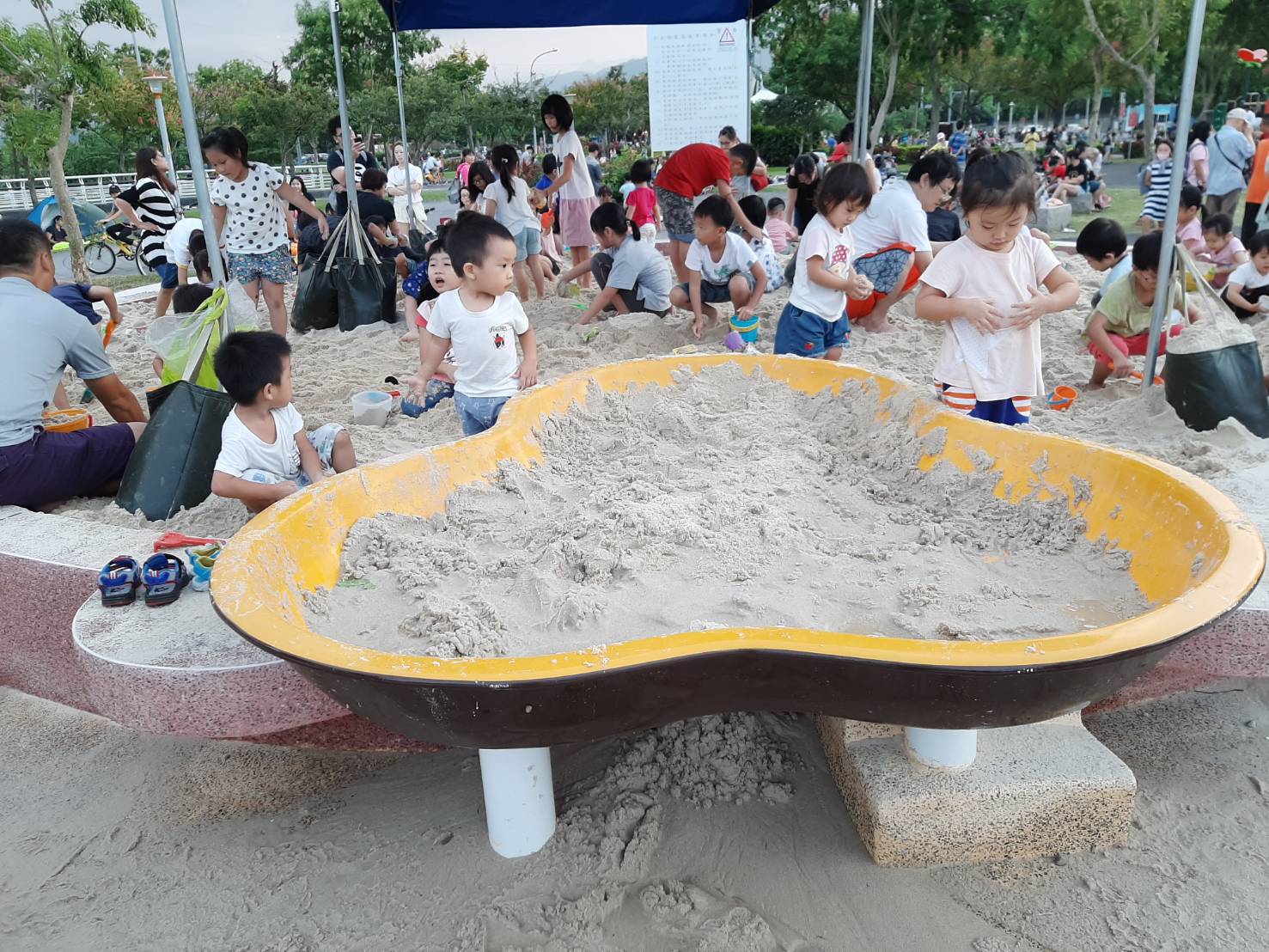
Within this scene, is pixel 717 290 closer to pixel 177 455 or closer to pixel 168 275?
pixel 177 455

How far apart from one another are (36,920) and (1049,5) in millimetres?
29033

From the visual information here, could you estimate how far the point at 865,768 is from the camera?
1.80m

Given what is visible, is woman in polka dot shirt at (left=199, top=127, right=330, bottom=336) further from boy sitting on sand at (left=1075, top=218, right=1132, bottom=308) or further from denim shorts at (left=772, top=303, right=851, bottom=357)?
boy sitting on sand at (left=1075, top=218, right=1132, bottom=308)

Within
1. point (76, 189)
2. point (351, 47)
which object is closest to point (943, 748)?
point (76, 189)

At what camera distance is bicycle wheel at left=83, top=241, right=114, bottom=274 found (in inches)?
448

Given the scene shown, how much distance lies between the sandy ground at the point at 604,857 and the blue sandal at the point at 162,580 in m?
0.49

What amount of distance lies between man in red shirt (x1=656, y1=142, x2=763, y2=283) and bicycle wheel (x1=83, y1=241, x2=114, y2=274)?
28.2 feet

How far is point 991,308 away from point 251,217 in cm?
422

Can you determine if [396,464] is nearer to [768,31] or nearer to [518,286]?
[518,286]

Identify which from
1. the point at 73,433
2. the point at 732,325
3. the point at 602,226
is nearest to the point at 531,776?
the point at 73,433

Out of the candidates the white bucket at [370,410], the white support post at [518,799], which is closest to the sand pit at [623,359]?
the white bucket at [370,410]

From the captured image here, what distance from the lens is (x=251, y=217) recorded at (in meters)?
5.11

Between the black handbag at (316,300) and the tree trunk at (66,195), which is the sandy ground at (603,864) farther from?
the tree trunk at (66,195)

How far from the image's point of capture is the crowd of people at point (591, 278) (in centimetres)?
262
